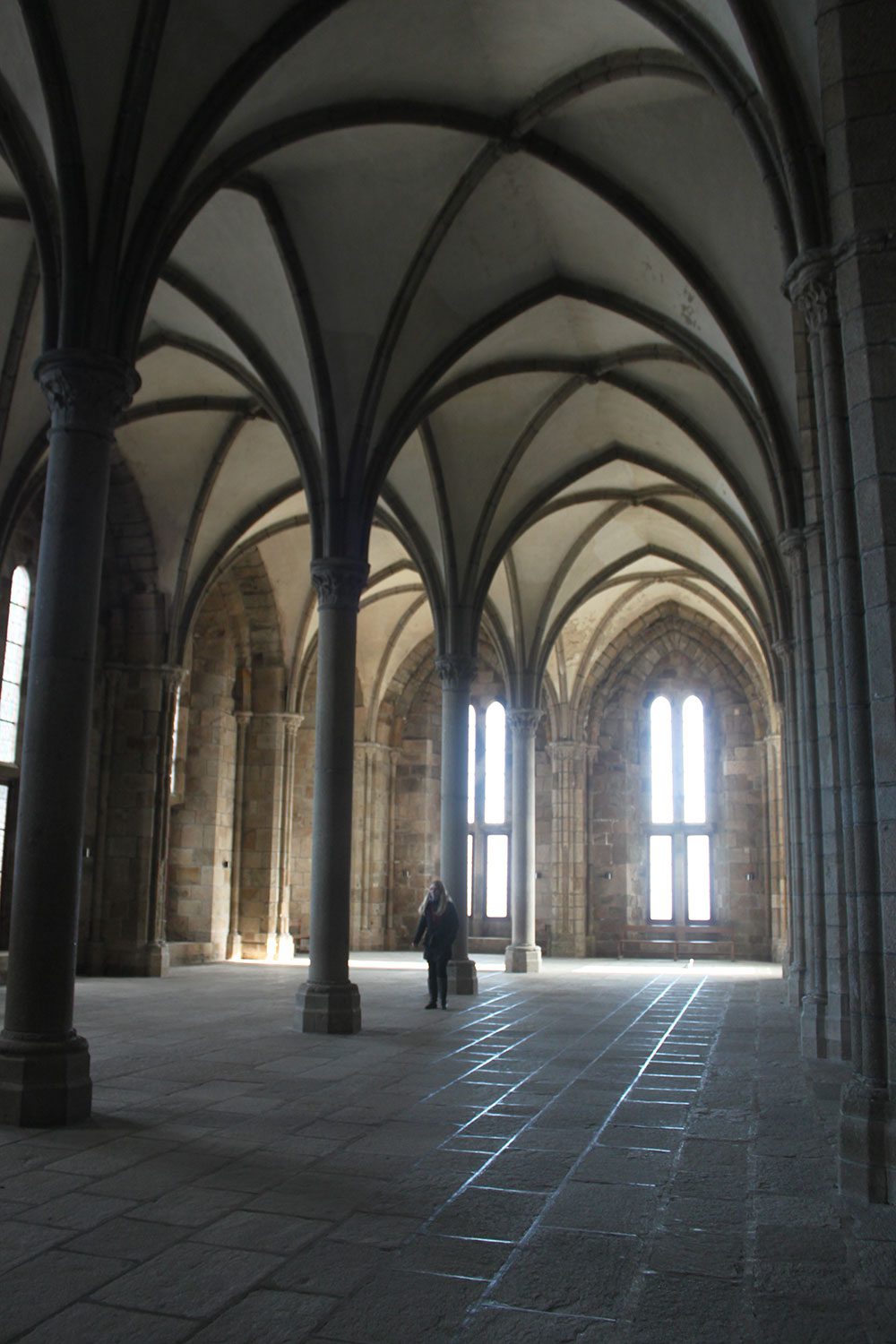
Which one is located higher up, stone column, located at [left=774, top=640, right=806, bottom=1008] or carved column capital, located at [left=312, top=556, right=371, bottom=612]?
carved column capital, located at [left=312, top=556, right=371, bottom=612]

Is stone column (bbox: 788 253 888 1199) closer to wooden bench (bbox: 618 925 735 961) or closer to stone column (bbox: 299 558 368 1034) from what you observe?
stone column (bbox: 299 558 368 1034)

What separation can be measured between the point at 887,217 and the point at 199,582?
1595 centimetres

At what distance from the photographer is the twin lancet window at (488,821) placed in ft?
96.6

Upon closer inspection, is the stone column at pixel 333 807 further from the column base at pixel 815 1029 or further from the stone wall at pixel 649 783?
the stone wall at pixel 649 783

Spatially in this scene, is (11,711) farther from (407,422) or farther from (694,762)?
(694,762)

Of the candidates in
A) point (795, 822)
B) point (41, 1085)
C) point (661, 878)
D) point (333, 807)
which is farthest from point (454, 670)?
point (661, 878)

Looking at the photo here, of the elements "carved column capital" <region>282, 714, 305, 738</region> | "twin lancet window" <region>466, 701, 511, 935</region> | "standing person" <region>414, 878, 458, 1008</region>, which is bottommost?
"standing person" <region>414, 878, 458, 1008</region>

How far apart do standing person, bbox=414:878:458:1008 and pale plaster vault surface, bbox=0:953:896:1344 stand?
2.84 meters

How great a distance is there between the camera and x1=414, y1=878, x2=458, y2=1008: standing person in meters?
13.2

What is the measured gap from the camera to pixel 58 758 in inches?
291

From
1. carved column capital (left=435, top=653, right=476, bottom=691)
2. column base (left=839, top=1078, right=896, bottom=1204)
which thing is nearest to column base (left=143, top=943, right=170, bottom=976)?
carved column capital (left=435, top=653, right=476, bottom=691)

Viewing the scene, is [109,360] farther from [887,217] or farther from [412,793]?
[412,793]

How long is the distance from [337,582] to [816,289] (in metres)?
6.78

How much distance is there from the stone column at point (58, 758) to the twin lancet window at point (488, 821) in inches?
863
